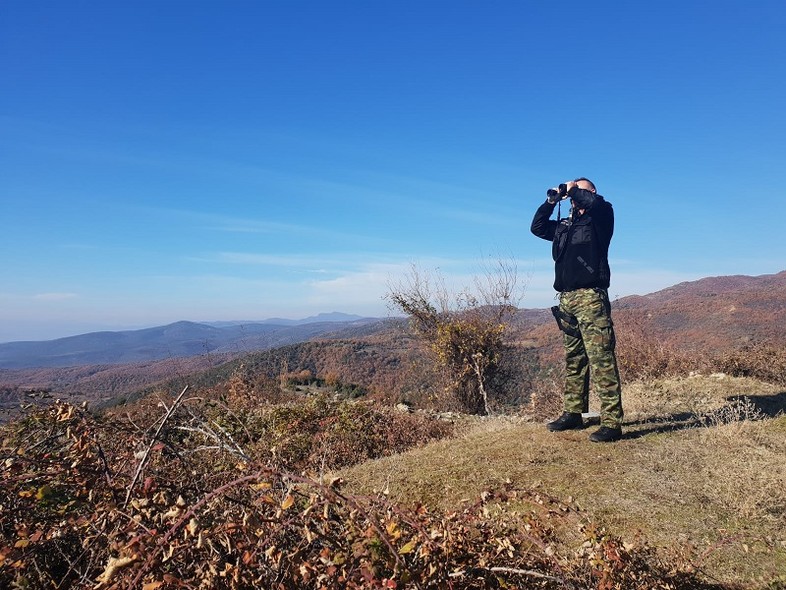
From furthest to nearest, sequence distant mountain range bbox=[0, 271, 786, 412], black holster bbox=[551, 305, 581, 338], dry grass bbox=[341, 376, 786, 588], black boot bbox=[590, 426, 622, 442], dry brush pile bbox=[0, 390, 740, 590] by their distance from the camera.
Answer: distant mountain range bbox=[0, 271, 786, 412]
black holster bbox=[551, 305, 581, 338]
black boot bbox=[590, 426, 622, 442]
dry grass bbox=[341, 376, 786, 588]
dry brush pile bbox=[0, 390, 740, 590]

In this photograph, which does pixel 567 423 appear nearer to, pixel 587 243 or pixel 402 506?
pixel 587 243

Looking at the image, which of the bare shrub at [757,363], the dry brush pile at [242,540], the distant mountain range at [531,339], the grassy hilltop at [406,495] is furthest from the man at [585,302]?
the bare shrub at [757,363]

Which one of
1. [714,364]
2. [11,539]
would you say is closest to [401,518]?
[11,539]

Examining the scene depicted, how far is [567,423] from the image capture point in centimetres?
545

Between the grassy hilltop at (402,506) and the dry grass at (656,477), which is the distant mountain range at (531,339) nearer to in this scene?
the grassy hilltop at (402,506)

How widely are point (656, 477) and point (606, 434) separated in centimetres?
92

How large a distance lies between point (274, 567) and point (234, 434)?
6225 millimetres

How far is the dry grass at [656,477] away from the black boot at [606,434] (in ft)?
0.35

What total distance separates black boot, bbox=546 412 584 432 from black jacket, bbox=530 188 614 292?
1414 millimetres

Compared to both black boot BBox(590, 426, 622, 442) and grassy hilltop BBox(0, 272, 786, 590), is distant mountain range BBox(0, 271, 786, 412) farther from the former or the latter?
black boot BBox(590, 426, 622, 442)

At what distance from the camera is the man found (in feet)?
16.4

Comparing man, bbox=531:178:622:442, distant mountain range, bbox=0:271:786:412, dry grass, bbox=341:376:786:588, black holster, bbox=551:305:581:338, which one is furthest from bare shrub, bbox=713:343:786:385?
black holster, bbox=551:305:581:338

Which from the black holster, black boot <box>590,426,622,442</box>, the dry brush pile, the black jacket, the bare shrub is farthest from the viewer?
the bare shrub

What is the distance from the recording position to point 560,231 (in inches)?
213
